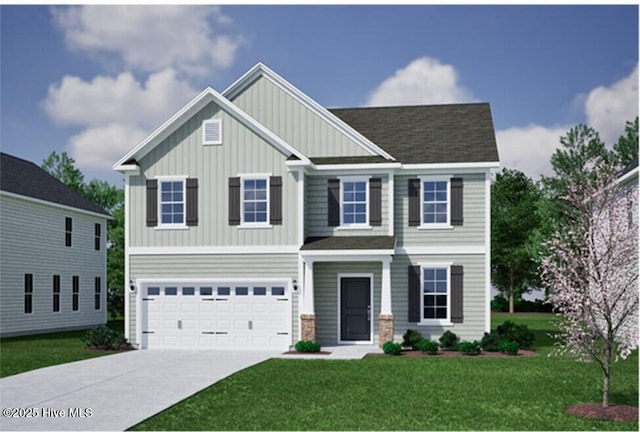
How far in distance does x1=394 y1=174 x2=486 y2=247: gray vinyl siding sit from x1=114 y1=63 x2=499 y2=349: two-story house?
0.03 metres

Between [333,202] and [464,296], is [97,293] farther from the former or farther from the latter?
[464,296]

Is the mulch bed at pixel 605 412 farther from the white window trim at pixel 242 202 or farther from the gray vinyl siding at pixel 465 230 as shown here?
the white window trim at pixel 242 202

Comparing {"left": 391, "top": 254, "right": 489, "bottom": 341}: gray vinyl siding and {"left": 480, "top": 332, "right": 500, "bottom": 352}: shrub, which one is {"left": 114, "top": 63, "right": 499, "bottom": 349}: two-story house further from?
{"left": 480, "top": 332, "right": 500, "bottom": 352}: shrub

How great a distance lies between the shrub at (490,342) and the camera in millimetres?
21234

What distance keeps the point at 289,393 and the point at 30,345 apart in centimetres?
1383

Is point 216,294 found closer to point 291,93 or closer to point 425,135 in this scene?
point 291,93

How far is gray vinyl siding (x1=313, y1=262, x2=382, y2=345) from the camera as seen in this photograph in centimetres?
2314

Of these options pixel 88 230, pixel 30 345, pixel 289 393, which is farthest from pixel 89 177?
pixel 289 393

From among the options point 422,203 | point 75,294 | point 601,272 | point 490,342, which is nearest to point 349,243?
point 422,203

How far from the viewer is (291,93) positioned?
24609 mm

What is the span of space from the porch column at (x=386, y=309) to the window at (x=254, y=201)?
155 inches

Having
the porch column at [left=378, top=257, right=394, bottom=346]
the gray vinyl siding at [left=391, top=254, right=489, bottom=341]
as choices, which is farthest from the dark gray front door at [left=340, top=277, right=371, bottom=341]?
the porch column at [left=378, top=257, right=394, bottom=346]

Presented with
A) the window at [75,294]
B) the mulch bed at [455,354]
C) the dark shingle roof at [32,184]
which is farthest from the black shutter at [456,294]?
the window at [75,294]

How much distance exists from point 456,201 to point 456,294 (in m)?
2.83
